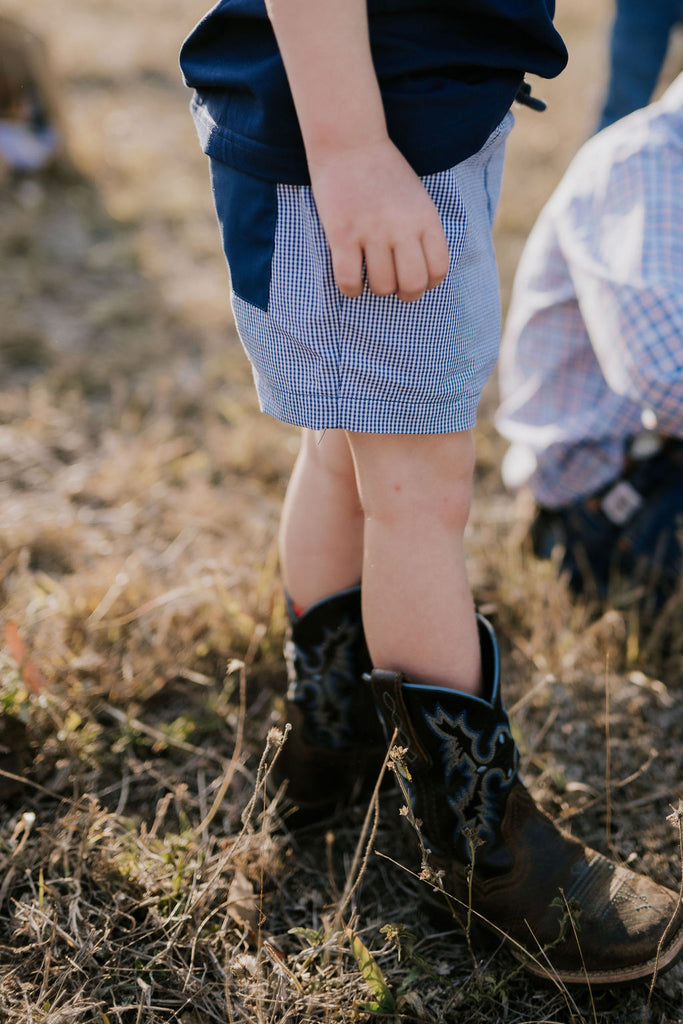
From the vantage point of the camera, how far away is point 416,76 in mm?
824

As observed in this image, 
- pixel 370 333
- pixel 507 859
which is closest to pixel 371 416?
pixel 370 333

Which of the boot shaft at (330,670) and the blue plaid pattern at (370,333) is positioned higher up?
the blue plaid pattern at (370,333)

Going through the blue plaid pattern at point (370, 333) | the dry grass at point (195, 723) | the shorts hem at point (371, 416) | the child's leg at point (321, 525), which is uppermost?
the blue plaid pattern at point (370, 333)

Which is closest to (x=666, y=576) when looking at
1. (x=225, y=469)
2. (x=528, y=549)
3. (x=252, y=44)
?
(x=528, y=549)

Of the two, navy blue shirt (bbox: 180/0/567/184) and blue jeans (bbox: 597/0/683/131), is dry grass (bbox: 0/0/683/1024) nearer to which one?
navy blue shirt (bbox: 180/0/567/184)

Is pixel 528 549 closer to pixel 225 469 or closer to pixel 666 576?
pixel 666 576

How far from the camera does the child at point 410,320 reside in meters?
0.79

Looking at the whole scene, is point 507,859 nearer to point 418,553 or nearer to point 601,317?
point 418,553

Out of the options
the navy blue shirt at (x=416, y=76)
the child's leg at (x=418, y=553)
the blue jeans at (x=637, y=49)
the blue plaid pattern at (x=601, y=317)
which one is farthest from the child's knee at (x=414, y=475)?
the blue jeans at (x=637, y=49)

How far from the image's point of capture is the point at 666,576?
1.61 m

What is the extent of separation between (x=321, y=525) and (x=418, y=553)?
9.7 inches

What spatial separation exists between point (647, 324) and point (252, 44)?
77cm

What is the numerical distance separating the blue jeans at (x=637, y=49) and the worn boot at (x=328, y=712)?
1.75m

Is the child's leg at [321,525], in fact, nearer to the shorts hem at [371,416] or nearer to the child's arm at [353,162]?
the shorts hem at [371,416]
